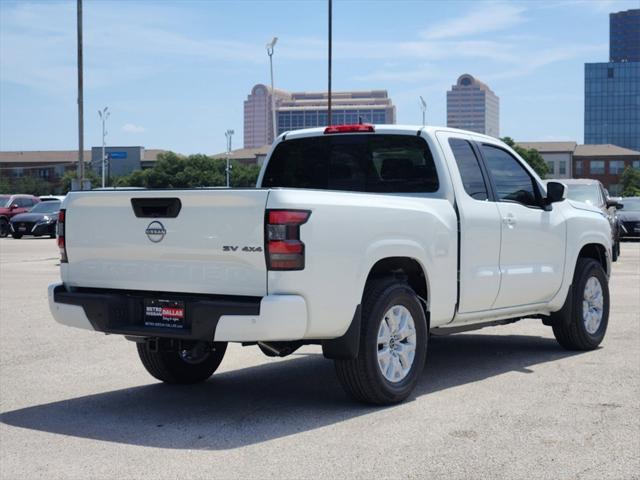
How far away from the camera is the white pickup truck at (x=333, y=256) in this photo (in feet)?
19.9

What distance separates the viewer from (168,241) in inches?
251

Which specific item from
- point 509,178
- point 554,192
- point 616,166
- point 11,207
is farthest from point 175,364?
point 616,166

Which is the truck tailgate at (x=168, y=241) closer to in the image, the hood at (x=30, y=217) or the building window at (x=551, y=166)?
the hood at (x=30, y=217)

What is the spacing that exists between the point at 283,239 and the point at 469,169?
101 inches

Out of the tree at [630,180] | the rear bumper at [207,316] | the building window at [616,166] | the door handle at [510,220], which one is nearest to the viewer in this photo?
the rear bumper at [207,316]

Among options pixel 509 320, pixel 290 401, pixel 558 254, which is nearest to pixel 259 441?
pixel 290 401

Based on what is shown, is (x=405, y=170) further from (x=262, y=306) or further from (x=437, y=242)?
(x=262, y=306)

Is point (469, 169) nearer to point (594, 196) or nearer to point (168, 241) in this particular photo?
point (168, 241)

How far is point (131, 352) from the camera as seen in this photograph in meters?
9.46

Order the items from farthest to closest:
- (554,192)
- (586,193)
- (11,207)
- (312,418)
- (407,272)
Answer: (11,207)
(586,193)
(554,192)
(407,272)
(312,418)

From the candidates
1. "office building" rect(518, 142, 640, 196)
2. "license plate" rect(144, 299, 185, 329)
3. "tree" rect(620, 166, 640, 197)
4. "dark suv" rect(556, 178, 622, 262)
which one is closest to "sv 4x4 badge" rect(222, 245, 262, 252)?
"license plate" rect(144, 299, 185, 329)

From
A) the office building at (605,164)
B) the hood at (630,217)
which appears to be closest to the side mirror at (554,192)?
the hood at (630,217)

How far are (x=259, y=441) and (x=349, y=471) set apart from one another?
2.81 feet

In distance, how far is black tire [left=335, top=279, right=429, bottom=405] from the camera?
21.6ft
